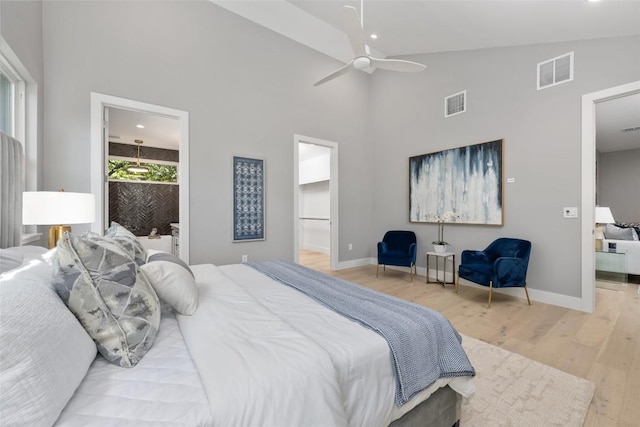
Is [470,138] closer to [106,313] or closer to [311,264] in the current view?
[311,264]

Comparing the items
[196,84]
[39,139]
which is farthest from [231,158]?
[39,139]

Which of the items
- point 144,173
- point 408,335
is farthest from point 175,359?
point 144,173

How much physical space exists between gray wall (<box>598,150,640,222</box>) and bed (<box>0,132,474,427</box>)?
27.7 ft

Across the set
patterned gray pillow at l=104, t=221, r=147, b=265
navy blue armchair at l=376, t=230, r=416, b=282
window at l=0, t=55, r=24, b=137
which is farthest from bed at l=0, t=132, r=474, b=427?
navy blue armchair at l=376, t=230, r=416, b=282

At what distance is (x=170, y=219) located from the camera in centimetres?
653

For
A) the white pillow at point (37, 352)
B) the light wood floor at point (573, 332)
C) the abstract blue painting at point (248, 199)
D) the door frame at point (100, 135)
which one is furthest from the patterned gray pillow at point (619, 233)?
the door frame at point (100, 135)

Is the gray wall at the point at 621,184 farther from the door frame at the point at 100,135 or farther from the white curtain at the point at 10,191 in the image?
the white curtain at the point at 10,191

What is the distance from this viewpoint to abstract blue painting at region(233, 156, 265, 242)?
3.93 m

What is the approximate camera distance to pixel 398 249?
4.62m

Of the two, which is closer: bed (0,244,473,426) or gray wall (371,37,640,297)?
bed (0,244,473,426)

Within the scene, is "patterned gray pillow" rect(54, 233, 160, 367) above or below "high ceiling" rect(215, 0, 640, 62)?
Result: below

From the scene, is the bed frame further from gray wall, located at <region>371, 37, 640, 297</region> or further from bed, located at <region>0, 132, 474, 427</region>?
gray wall, located at <region>371, 37, 640, 297</region>

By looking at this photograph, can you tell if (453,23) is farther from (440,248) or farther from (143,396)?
(143,396)

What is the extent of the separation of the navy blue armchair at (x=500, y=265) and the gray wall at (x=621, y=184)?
580 cm
